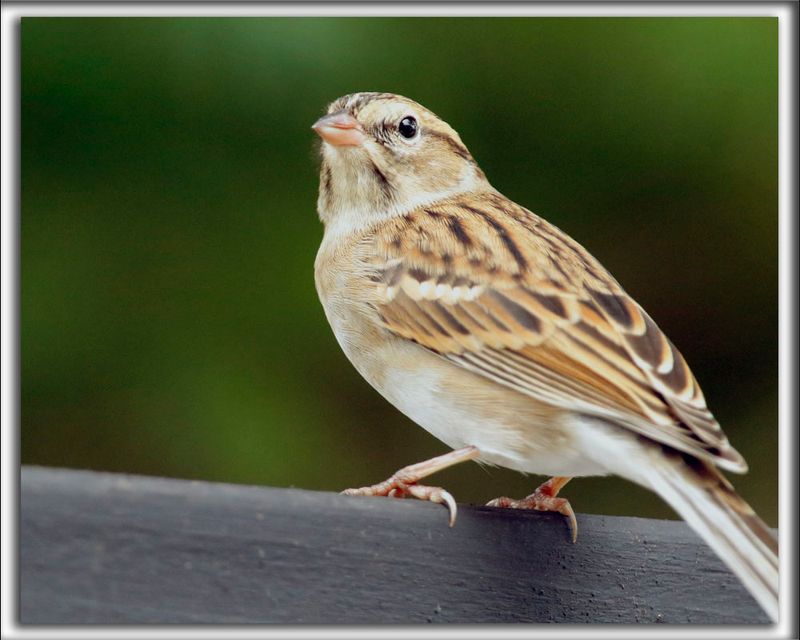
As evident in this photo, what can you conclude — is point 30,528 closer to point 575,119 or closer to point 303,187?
point 303,187

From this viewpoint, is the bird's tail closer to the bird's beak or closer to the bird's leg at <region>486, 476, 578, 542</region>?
the bird's leg at <region>486, 476, 578, 542</region>

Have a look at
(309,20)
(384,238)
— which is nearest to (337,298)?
(384,238)

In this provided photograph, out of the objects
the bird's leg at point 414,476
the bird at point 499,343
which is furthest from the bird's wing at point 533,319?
the bird's leg at point 414,476

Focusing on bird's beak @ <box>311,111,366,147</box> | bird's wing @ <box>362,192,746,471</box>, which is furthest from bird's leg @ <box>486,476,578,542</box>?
bird's beak @ <box>311,111,366,147</box>

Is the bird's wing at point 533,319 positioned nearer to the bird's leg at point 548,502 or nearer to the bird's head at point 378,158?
the bird's head at point 378,158

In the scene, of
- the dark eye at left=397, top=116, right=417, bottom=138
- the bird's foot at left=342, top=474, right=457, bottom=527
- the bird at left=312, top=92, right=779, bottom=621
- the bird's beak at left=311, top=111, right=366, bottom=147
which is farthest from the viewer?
the dark eye at left=397, top=116, right=417, bottom=138
